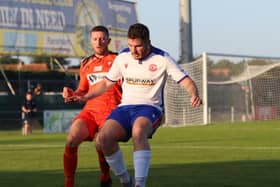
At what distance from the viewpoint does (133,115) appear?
25.9ft

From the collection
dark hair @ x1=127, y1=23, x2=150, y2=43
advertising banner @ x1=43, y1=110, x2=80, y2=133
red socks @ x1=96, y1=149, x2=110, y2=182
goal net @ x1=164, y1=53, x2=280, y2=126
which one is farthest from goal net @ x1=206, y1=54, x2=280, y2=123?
dark hair @ x1=127, y1=23, x2=150, y2=43

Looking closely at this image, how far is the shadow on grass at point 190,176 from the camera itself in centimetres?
942

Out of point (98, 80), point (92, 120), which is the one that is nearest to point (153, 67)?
point (92, 120)

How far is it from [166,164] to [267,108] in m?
26.1

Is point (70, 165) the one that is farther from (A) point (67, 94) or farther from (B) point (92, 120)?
(A) point (67, 94)

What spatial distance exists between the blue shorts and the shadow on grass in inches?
57.6

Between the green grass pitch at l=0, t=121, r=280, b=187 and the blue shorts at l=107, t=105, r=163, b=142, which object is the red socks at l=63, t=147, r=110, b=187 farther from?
the blue shorts at l=107, t=105, r=163, b=142

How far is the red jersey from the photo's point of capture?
945 centimetres

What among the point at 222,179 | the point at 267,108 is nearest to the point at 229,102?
the point at 267,108

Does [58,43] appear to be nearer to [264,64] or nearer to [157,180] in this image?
[264,64]

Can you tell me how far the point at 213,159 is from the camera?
13.5 metres

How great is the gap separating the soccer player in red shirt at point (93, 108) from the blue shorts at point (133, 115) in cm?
76

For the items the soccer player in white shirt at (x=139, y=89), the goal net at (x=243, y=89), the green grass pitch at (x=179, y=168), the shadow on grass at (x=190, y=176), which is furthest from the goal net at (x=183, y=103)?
the soccer player in white shirt at (x=139, y=89)

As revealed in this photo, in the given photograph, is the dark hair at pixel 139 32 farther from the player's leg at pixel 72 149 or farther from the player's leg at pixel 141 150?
the player's leg at pixel 72 149
